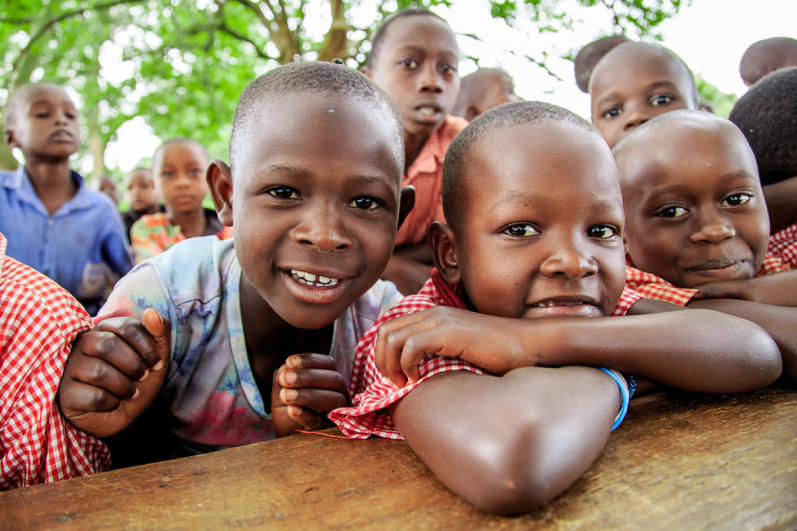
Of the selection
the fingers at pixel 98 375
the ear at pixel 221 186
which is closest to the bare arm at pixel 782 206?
the ear at pixel 221 186

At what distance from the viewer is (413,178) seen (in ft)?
8.47

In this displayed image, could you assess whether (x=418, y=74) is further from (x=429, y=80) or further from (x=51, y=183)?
(x=51, y=183)

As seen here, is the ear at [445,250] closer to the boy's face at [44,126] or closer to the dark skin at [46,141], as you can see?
the dark skin at [46,141]

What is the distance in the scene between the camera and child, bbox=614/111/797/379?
1.45 meters

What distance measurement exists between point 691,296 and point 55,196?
12.0 feet

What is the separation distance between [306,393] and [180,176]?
384cm

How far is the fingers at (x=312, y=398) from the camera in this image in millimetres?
1185

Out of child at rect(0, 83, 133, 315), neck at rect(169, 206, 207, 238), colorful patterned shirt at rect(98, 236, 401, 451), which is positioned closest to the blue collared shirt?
child at rect(0, 83, 133, 315)

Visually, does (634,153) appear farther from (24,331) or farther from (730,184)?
(24,331)

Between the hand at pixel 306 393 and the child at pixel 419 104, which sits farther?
the child at pixel 419 104

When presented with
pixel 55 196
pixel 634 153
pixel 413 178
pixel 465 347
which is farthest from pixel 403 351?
pixel 55 196

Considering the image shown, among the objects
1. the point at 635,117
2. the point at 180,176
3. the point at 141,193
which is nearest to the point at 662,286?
the point at 635,117

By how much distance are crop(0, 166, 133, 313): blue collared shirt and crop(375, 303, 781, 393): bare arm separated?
2972mm

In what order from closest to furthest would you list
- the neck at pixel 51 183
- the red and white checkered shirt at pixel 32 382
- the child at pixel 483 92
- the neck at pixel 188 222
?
the red and white checkered shirt at pixel 32 382 < the neck at pixel 51 183 < the child at pixel 483 92 < the neck at pixel 188 222
